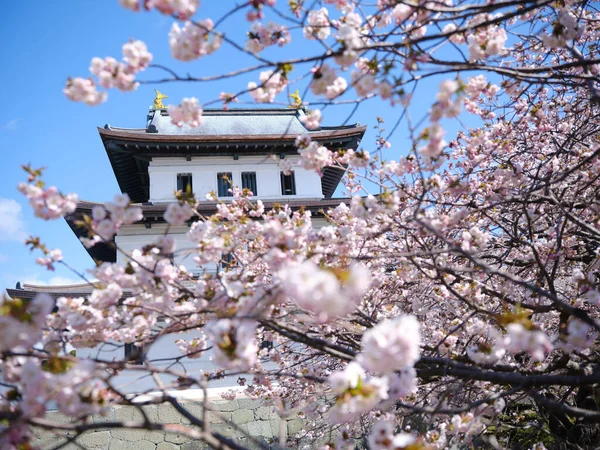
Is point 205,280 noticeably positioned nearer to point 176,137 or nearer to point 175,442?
point 175,442

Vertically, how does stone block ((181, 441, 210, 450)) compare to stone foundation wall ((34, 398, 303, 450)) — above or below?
below

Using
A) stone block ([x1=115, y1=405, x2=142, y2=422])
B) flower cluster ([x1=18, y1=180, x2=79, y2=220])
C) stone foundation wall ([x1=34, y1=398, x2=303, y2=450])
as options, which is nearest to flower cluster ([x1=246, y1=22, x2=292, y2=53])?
flower cluster ([x1=18, y1=180, x2=79, y2=220])

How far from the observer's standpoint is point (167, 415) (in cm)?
1035

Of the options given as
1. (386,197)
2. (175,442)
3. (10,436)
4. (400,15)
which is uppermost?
(400,15)

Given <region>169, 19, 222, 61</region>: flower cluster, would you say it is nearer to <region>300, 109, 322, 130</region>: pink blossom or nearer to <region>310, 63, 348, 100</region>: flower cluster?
<region>310, 63, 348, 100</region>: flower cluster

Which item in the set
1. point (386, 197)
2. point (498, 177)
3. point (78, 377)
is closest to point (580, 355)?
point (498, 177)

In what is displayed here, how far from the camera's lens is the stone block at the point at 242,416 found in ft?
34.4

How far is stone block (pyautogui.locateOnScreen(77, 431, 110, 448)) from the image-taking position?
9.69m

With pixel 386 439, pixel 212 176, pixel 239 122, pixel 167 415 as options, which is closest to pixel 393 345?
pixel 386 439

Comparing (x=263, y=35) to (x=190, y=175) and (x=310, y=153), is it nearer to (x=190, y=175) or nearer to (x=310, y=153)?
(x=310, y=153)

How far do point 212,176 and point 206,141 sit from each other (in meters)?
1.10

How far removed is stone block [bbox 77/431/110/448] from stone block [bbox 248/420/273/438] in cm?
281

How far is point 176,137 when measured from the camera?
A: 13.1 meters

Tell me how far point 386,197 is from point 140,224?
11097 mm
